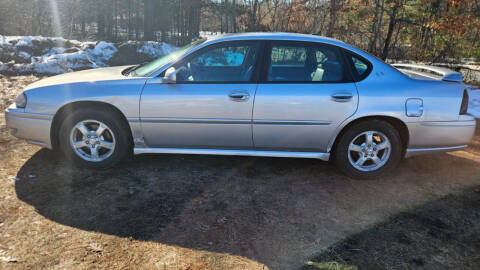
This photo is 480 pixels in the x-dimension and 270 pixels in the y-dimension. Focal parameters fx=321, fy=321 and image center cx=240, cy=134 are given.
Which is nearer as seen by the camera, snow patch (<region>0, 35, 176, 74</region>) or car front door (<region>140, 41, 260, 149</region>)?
car front door (<region>140, 41, 260, 149</region>)

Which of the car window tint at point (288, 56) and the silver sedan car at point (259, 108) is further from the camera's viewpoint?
the car window tint at point (288, 56)

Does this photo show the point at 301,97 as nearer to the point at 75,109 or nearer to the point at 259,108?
the point at 259,108

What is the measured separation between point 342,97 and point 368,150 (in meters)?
0.72

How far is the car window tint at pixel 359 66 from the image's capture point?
3541 mm

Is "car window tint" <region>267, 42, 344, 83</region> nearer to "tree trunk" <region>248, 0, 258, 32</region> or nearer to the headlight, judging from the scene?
the headlight

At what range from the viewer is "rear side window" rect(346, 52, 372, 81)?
3.53m

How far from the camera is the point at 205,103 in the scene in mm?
3463

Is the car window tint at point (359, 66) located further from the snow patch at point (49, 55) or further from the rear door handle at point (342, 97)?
the snow patch at point (49, 55)

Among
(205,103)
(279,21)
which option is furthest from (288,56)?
(279,21)

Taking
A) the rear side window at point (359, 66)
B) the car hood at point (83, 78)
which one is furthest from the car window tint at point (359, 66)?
the car hood at point (83, 78)

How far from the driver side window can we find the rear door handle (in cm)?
94

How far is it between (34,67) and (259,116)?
326 inches

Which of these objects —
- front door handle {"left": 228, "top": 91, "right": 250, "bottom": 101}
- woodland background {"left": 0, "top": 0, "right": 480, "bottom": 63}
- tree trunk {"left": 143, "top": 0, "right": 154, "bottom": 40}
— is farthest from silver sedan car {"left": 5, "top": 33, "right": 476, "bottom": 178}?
tree trunk {"left": 143, "top": 0, "right": 154, "bottom": 40}

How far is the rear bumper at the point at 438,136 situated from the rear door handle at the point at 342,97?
29.8 inches
